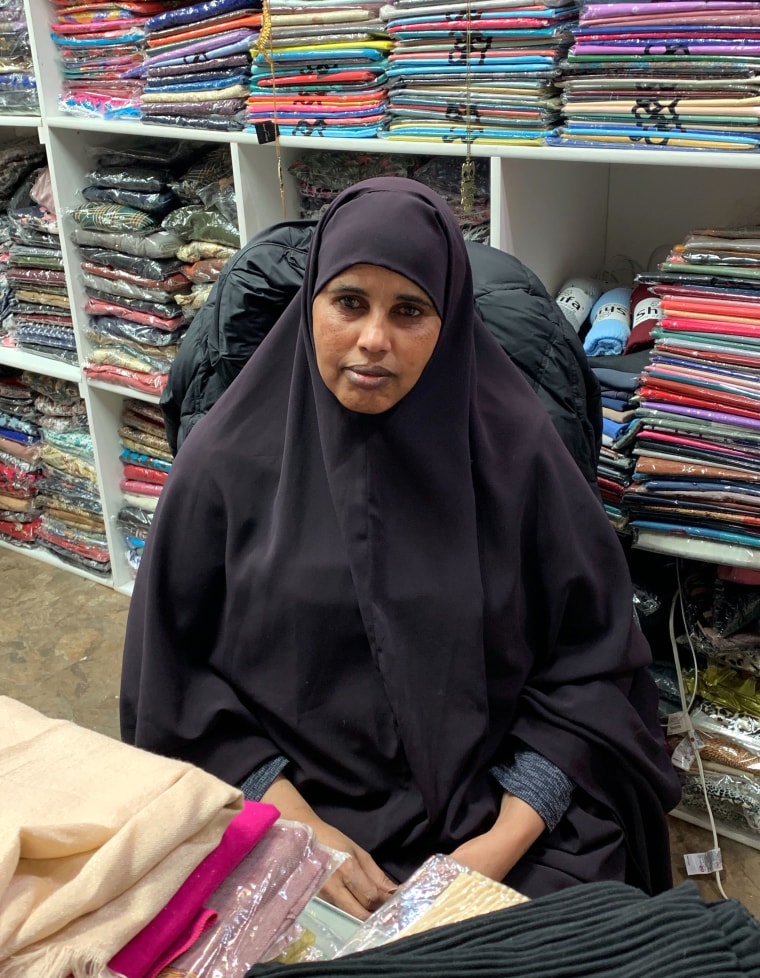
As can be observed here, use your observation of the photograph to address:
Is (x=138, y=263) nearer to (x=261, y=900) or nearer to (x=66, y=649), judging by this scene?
(x=66, y=649)

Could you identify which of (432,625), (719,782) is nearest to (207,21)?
(432,625)

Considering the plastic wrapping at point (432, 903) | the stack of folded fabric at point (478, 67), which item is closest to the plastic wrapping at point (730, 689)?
the stack of folded fabric at point (478, 67)

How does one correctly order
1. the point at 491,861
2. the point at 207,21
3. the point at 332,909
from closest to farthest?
the point at 332,909 < the point at 491,861 < the point at 207,21

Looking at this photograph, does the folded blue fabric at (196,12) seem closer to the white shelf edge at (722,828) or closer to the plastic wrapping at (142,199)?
the plastic wrapping at (142,199)

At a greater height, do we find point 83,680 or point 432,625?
point 432,625

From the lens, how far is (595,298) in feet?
6.97

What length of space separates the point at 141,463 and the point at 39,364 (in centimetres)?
44

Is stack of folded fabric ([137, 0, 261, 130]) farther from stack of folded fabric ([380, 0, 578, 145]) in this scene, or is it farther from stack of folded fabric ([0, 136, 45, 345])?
stack of folded fabric ([0, 136, 45, 345])

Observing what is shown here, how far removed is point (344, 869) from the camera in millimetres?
1206

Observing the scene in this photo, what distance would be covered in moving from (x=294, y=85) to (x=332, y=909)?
69.6 inches

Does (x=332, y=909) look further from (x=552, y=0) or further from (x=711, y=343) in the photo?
(x=552, y=0)

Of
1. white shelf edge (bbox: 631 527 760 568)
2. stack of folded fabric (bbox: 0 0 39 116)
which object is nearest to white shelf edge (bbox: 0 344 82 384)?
stack of folded fabric (bbox: 0 0 39 116)

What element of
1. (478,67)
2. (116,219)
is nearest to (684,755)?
(478,67)

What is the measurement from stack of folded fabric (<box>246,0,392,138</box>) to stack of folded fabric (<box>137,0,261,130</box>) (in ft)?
0.27
